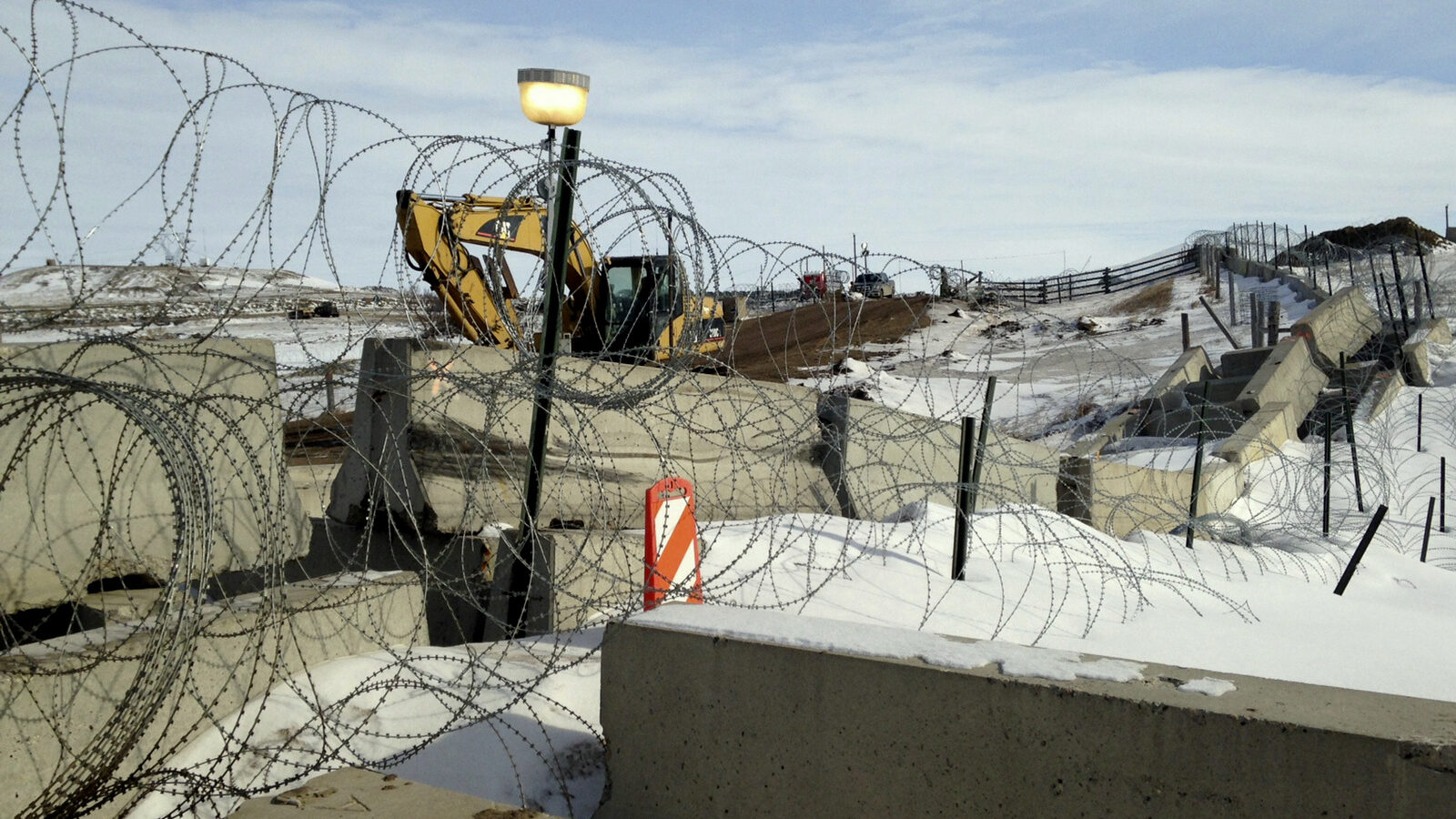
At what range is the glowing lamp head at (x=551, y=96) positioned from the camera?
5160 millimetres

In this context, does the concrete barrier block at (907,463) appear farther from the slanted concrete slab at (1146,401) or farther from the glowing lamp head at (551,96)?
the slanted concrete slab at (1146,401)

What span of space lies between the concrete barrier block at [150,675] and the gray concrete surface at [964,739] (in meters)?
1.21

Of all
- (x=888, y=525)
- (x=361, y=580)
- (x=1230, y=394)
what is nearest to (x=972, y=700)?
(x=361, y=580)

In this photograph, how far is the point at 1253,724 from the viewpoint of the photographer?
8.50 ft

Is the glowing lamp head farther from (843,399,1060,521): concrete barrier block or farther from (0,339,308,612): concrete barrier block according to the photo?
(843,399,1060,521): concrete barrier block

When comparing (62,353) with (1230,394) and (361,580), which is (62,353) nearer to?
(361,580)

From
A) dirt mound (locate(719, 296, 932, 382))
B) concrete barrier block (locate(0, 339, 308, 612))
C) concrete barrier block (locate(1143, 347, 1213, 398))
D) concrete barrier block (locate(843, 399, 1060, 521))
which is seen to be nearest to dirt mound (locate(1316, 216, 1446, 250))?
dirt mound (locate(719, 296, 932, 382))

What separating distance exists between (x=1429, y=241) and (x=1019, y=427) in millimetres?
34842

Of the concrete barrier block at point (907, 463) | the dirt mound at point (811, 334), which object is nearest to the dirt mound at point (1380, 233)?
the dirt mound at point (811, 334)

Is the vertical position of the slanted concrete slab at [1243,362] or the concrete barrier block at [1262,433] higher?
the slanted concrete slab at [1243,362]

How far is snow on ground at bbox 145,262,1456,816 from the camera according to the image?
4051 mm

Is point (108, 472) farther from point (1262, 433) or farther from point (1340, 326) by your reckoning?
point (1340, 326)

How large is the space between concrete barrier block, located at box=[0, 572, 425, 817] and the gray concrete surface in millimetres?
1213

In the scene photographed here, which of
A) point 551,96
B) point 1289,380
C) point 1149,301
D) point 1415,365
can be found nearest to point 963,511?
point 551,96
